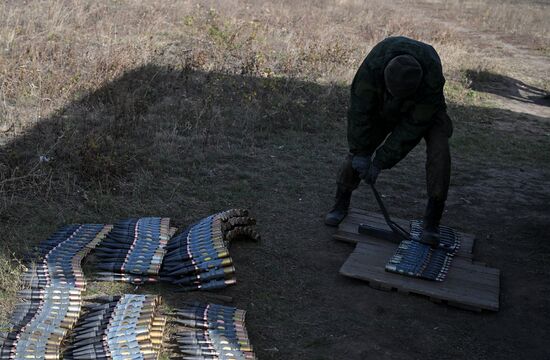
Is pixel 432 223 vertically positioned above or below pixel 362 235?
above

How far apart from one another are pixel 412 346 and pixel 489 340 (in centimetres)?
76

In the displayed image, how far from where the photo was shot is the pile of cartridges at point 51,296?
5035mm

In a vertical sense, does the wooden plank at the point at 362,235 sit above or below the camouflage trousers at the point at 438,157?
below

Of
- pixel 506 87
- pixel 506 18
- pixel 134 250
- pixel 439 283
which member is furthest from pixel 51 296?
pixel 506 18

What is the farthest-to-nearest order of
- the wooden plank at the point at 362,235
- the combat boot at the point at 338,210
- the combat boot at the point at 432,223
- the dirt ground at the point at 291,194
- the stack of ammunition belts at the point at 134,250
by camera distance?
the combat boot at the point at 338,210 < the wooden plank at the point at 362,235 < the combat boot at the point at 432,223 < the stack of ammunition belts at the point at 134,250 < the dirt ground at the point at 291,194

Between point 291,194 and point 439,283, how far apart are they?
2821 millimetres

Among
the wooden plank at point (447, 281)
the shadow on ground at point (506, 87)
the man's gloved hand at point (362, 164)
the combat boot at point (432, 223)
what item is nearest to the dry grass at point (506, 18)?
the shadow on ground at point (506, 87)

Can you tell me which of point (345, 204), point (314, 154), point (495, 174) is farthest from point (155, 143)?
point (495, 174)

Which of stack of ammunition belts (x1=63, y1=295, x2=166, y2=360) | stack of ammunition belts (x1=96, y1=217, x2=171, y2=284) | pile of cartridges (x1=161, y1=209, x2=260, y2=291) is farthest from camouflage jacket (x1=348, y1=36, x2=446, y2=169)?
stack of ammunition belts (x1=63, y1=295, x2=166, y2=360)

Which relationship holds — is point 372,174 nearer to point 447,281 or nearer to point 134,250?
point 447,281

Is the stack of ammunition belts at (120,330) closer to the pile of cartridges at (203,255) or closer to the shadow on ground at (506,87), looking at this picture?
the pile of cartridges at (203,255)

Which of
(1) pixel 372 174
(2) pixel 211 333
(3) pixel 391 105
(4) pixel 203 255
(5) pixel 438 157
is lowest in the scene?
(2) pixel 211 333

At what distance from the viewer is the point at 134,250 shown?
6.57 meters

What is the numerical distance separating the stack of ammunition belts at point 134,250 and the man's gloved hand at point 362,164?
219 centimetres
